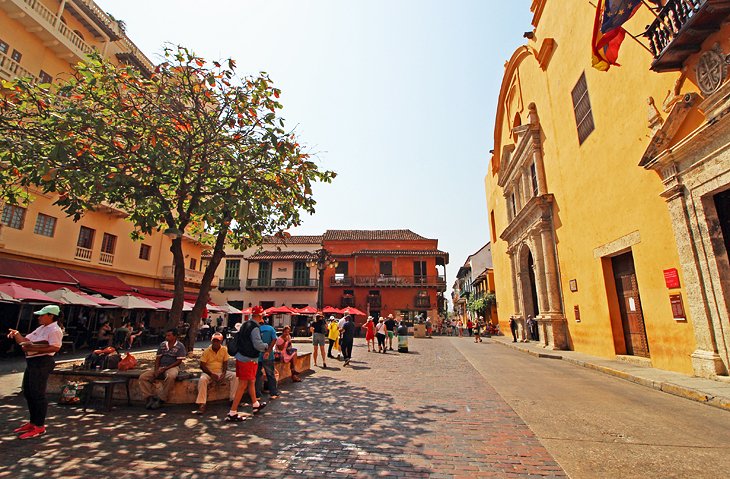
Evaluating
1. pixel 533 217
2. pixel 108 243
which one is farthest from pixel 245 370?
pixel 108 243

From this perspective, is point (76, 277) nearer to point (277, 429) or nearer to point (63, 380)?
point (63, 380)

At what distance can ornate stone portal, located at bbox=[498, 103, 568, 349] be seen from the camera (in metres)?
14.4

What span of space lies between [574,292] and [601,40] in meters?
8.37

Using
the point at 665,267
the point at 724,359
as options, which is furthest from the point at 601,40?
the point at 724,359

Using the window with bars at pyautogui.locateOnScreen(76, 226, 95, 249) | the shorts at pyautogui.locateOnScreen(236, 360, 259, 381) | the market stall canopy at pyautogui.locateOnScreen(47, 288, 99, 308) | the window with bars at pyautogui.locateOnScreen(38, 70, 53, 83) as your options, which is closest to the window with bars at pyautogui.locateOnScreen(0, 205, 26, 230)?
the window with bars at pyautogui.locateOnScreen(76, 226, 95, 249)

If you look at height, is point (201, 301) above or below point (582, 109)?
below

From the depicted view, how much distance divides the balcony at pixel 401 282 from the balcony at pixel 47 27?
2708cm

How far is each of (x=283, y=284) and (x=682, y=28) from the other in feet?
111

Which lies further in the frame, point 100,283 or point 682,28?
point 100,283

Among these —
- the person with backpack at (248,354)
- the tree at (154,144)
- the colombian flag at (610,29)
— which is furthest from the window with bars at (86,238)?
the colombian flag at (610,29)

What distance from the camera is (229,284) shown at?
36438 millimetres

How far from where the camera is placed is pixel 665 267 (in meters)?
7.99

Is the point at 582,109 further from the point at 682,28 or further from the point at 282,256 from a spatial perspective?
the point at 282,256

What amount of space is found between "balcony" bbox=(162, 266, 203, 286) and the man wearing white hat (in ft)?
65.5
